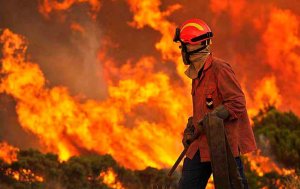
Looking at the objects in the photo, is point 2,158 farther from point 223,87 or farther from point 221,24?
point 223,87

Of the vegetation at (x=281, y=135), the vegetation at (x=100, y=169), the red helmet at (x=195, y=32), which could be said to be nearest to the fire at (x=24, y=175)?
the vegetation at (x=100, y=169)

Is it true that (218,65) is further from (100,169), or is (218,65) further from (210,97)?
(100,169)

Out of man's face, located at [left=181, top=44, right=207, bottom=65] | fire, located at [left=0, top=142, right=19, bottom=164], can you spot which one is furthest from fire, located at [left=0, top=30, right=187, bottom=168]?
man's face, located at [left=181, top=44, right=207, bottom=65]

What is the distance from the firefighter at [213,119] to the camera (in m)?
4.71

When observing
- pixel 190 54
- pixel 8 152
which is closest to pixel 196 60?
pixel 190 54

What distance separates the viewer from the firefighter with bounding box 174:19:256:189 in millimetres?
4707

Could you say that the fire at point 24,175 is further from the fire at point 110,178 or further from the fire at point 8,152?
the fire at point 110,178

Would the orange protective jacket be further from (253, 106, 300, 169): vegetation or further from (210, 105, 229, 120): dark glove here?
(253, 106, 300, 169): vegetation

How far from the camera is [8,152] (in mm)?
15797

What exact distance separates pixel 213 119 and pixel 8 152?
38.8ft

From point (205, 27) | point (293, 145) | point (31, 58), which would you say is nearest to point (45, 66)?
point (31, 58)

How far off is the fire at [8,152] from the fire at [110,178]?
2113 millimetres

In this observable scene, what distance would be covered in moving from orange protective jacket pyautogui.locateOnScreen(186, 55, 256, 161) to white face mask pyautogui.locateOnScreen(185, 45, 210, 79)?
1.7 inches

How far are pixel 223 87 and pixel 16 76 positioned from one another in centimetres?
1407
